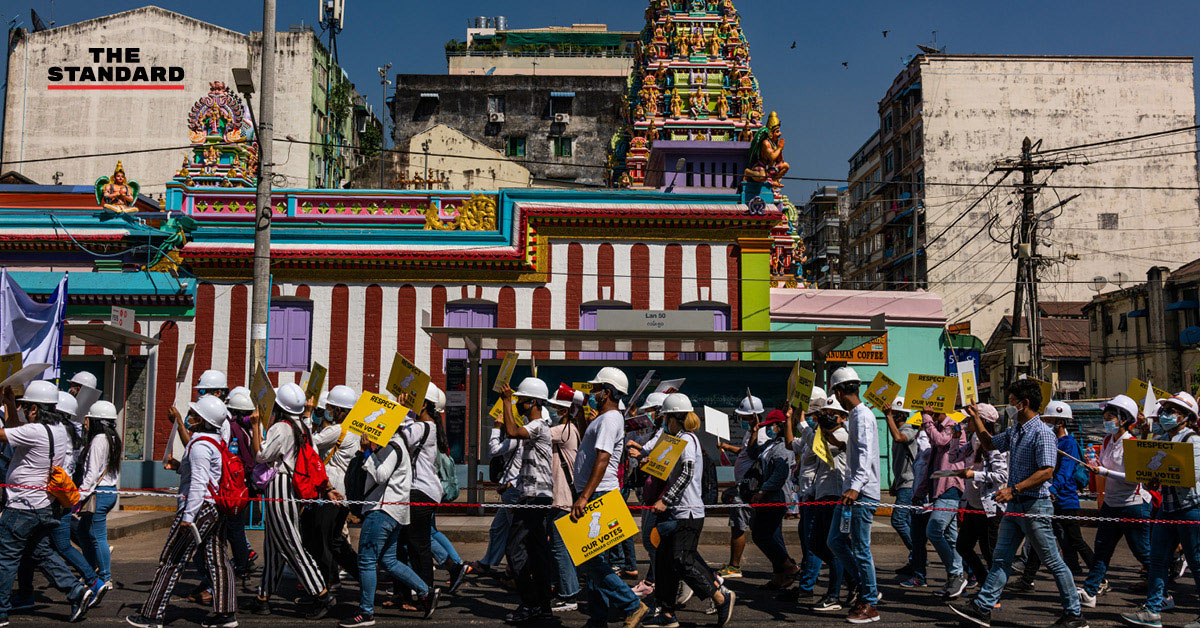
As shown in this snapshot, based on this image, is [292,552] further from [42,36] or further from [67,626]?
[42,36]

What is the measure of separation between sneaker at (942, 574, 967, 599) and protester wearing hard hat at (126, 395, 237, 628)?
651 cm

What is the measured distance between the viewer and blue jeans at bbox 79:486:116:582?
372 inches

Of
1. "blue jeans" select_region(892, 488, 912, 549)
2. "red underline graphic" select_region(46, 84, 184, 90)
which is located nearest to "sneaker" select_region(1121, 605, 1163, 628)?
"blue jeans" select_region(892, 488, 912, 549)

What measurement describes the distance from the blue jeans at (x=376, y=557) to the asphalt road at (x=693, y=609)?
40 cm

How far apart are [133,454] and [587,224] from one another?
1004 centimetres

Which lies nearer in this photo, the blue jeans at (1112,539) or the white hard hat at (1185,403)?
the white hard hat at (1185,403)

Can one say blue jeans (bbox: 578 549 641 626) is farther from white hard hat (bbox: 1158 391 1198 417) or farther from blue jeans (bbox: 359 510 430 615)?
white hard hat (bbox: 1158 391 1198 417)

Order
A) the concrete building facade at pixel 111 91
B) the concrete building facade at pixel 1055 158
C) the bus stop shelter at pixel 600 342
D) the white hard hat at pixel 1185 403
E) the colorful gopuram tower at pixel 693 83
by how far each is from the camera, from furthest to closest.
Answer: the concrete building facade at pixel 1055 158 < the concrete building facade at pixel 111 91 < the colorful gopuram tower at pixel 693 83 < the bus stop shelter at pixel 600 342 < the white hard hat at pixel 1185 403

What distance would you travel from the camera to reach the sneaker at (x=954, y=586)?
10125mm

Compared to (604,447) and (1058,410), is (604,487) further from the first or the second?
(1058,410)

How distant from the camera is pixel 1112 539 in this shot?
9.94 m

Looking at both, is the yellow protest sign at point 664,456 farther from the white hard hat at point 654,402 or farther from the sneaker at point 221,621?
the sneaker at point 221,621

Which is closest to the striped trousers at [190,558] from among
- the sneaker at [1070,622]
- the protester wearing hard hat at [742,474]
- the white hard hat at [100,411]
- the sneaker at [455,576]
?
the white hard hat at [100,411]

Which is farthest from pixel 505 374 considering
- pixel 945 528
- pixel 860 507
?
pixel 945 528
